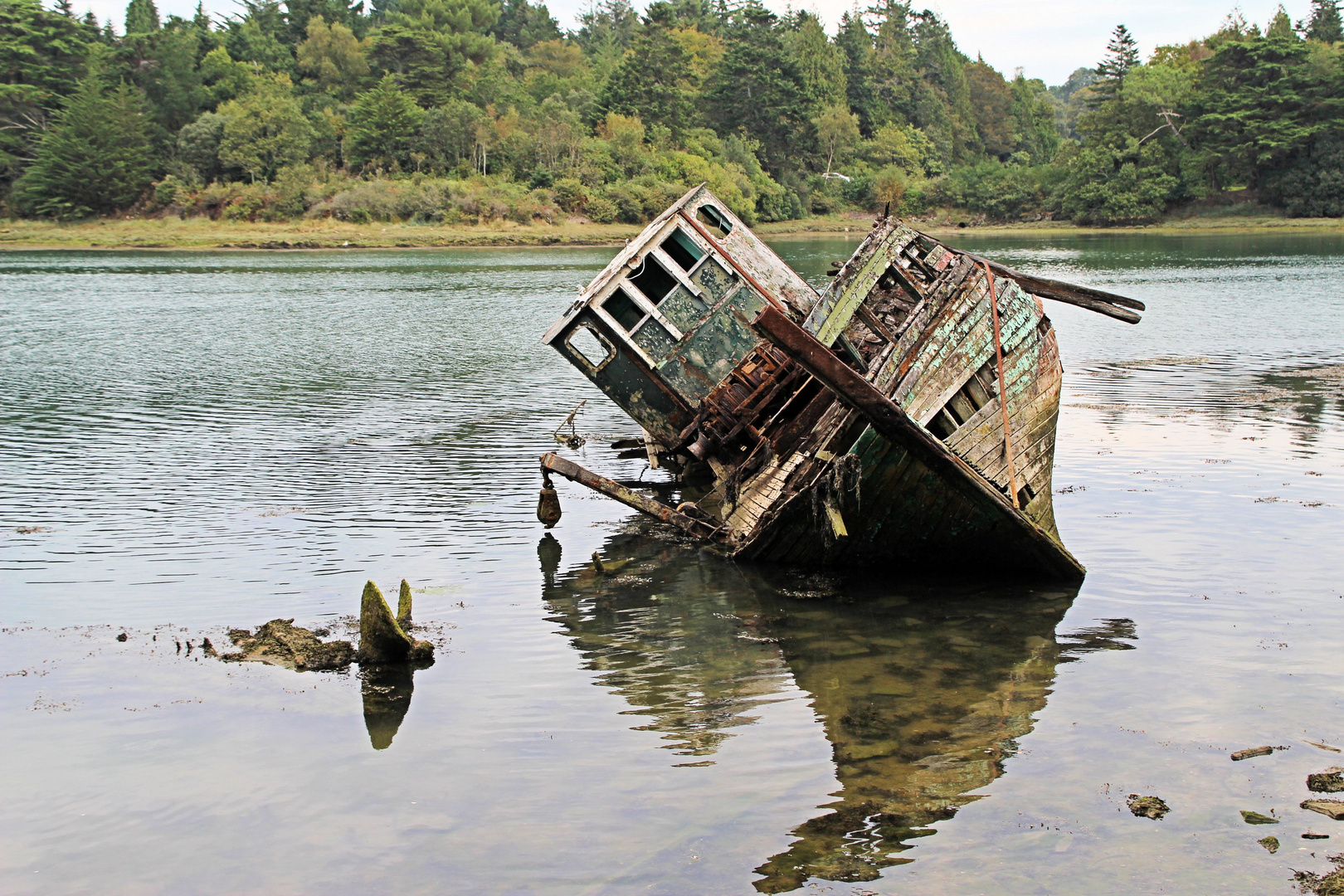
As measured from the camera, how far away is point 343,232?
91062 millimetres

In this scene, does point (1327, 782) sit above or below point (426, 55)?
below

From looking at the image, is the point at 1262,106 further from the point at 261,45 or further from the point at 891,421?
the point at 261,45

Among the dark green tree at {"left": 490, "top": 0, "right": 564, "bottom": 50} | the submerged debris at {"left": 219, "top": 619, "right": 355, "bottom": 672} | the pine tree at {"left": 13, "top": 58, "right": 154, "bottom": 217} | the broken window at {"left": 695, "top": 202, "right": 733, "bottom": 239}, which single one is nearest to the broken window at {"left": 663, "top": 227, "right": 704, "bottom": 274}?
the broken window at {"left": 695, "top": 202, "right": 733, "bottom": 239}

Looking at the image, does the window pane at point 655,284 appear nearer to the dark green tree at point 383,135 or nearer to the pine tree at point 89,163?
the dark green tree at point 383,135

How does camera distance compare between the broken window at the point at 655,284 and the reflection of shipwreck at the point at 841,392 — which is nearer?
the reflection of shipwreck at the point at 841,392

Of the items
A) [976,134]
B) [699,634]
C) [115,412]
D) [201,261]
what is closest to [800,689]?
[699,634]

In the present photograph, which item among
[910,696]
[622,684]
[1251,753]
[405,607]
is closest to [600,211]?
[405,607]

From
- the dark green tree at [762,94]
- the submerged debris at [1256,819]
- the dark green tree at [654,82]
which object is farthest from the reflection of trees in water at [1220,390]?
the dark green tree at [762,94]

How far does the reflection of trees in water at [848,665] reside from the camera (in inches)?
316

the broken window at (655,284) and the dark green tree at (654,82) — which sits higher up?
the dark green tree at (654,82)

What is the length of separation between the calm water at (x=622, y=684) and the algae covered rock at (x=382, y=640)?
0.22m

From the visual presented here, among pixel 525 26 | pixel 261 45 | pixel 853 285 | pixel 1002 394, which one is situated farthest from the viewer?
pixel 525 26

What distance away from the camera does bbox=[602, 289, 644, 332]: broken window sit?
16.6 metres

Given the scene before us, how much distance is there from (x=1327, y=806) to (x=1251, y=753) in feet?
2.90
